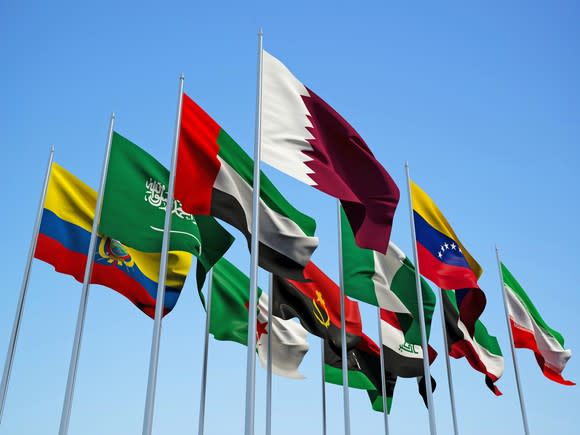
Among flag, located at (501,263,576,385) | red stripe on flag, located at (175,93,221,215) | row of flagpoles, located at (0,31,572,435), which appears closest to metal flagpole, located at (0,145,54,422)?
row of flagpoles, located at (0,31,572,435)

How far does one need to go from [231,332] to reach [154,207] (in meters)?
5.05

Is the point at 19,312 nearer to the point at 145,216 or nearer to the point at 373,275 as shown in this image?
the point at 145,216

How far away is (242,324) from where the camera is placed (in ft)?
53.7

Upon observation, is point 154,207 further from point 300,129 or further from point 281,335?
point 281,335

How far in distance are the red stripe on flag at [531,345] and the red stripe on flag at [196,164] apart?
14.7 m

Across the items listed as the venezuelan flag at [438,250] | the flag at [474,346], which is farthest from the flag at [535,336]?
the venezuelan flag at [438,250]

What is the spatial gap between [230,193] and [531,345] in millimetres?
15109

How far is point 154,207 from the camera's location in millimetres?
12602

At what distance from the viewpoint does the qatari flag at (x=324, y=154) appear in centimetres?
1107

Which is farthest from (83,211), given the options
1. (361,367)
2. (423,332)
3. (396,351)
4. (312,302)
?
(396,351)

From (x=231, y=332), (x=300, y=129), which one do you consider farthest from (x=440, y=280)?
(x=300, y=129)

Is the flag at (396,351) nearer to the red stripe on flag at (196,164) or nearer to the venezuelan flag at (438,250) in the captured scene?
the venezuelan flag at (438,250)

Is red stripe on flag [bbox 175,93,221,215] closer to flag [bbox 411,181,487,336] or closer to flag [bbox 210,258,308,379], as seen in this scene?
flag [bbox 210,258,308,379]

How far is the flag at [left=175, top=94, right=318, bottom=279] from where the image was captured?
10.9m
